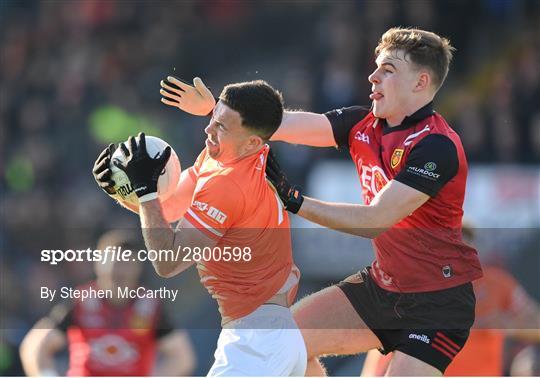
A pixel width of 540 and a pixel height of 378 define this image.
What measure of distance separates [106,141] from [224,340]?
8.87 metres

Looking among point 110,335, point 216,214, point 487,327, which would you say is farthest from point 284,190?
point 487,327

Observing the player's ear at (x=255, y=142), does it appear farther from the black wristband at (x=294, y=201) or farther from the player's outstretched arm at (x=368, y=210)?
the black wristband at (x=294, y=201)

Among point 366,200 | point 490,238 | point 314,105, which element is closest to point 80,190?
→ point 314,105

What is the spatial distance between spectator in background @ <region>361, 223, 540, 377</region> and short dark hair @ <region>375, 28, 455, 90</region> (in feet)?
7.61

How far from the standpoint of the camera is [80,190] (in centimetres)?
1443

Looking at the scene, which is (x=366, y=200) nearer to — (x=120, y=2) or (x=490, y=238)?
(x=490, y=238)

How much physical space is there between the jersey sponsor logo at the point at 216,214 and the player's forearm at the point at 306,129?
0.95 m

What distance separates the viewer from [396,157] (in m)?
6.08

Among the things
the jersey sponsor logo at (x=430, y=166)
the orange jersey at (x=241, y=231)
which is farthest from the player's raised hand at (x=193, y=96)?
the jersey sponsor logo at (x=430, y=166)

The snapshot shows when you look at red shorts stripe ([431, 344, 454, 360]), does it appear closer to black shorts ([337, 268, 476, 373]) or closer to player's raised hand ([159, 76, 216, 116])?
black shorts ([337, 268, 476, 373])

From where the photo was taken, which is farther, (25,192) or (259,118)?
(25,192)

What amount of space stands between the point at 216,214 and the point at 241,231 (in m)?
0.20

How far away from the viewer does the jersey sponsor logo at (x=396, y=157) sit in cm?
606

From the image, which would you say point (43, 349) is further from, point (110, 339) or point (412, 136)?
point (412, 136)
